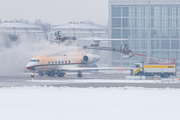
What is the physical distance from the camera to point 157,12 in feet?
281

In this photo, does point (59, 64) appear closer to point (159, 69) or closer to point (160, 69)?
point (159, 69)
